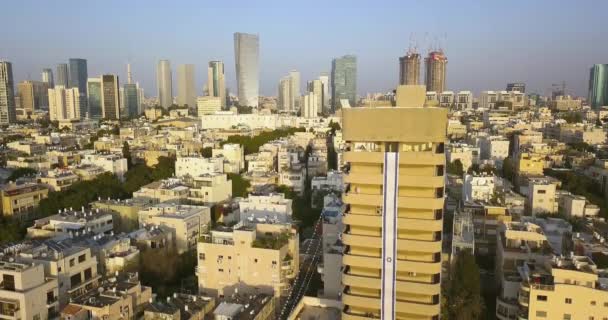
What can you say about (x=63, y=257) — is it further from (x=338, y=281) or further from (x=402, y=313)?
(x=402, y=313)

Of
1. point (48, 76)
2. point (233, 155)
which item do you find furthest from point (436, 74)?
point (48, 76)

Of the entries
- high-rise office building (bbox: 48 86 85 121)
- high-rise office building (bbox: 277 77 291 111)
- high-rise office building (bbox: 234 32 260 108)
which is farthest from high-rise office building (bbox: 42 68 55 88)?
high-rise office building (bbox: 277 77 291 111)

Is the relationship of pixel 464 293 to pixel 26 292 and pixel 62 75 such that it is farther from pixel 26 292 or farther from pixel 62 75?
pixel 62 75

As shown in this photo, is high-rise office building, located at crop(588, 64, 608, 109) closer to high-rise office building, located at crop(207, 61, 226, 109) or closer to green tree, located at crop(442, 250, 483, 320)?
high-rise office building, located at crop(207, 61, 226, 109)

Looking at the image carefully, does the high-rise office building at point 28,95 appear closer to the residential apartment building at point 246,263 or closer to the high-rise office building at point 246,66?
the high-rise office building at point 246,66

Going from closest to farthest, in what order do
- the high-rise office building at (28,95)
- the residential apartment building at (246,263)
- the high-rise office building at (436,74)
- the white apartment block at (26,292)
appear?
the white apartment block at (26,292)
the residential apartment building at (246,263)
the high-rise office building at (436,74)
the high-rise office building at (28,95)

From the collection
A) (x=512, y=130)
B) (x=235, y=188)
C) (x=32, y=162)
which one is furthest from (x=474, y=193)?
(x=32, y=162)

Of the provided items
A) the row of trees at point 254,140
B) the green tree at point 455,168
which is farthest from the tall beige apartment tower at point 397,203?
the row of trees at point 254,140
